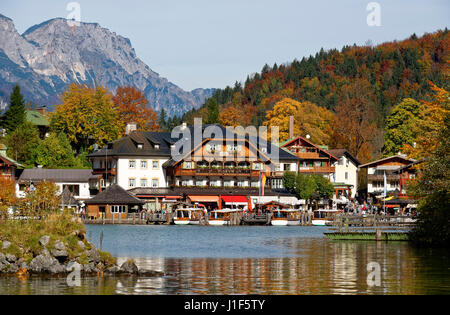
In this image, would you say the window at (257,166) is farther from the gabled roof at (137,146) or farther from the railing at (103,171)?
the railing at (103,171)

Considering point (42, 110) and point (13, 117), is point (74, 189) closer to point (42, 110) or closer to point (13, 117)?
point (13, 117)

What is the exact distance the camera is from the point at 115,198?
108250 millimetres

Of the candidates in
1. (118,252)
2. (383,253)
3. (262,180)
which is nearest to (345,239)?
(383,253)

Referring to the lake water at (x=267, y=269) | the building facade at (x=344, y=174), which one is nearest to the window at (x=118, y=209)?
the building facade at (x=344, y=174)

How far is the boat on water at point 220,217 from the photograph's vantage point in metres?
103

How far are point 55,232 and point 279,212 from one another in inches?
2798

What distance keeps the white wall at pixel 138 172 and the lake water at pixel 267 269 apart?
175 feet

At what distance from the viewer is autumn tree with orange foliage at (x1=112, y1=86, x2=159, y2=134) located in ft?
468

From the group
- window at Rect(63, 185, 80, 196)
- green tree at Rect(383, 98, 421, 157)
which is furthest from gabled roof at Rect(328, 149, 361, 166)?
window at Rect(63, 185, 80, 196)

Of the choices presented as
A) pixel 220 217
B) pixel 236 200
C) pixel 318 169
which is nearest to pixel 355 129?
pixel 318 169

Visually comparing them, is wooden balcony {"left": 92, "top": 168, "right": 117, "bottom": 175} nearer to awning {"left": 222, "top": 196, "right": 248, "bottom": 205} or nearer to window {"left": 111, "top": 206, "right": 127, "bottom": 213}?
window {"left": 111, "top": 206, "right": 127, "bottom": 213}

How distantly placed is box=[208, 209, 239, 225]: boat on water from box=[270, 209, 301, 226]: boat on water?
5544 mm
